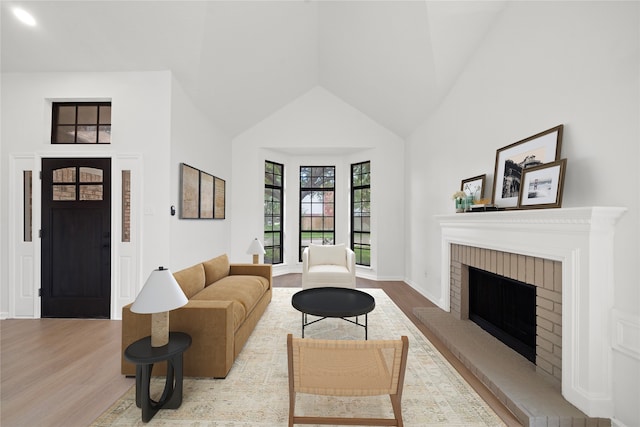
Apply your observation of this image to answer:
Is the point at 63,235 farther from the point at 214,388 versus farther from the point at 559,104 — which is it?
the point at 559,104

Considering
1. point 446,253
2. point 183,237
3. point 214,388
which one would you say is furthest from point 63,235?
point 446,253

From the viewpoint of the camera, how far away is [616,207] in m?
1.73

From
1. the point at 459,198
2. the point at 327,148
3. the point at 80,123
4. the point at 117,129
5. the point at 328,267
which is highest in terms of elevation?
the point at 327,148

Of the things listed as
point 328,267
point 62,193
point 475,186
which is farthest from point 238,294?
point 475,186

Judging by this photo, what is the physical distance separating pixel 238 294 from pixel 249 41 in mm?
3316

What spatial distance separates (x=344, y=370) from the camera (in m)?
1.61

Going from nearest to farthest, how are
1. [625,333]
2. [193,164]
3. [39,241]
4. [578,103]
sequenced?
[625,333], [578,103], [39,241], [193,164]

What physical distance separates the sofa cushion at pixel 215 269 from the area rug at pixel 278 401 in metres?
1.18

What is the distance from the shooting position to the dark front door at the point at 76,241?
12.4ft

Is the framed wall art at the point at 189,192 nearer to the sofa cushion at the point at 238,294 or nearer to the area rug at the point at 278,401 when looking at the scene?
the sofa cushion at the point at 238,294

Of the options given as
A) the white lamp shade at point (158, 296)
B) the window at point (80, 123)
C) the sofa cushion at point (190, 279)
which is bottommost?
the sofa cushion at point (190, 279)

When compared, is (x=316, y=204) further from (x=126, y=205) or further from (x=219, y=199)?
(x=126, y=205)

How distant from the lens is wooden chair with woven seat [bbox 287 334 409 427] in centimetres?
153

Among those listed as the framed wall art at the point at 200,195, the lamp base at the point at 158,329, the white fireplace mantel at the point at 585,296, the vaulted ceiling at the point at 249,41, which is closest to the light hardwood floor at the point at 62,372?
the white fireplace mantel at the point at 585,296
